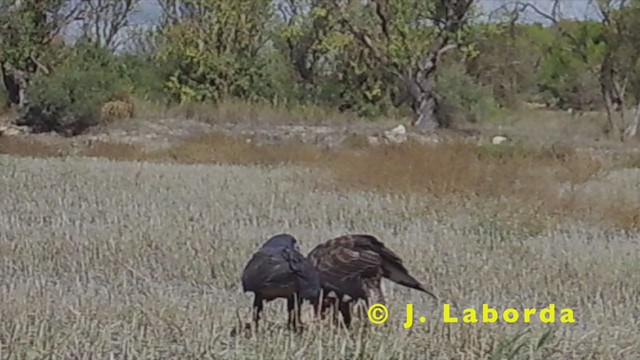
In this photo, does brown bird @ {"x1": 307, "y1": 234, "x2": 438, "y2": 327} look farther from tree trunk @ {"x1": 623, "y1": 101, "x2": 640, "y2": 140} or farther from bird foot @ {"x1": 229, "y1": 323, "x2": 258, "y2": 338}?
tree trunk @ {"x1": 623, "y1": 101, "x2": 640, "y2": 140}

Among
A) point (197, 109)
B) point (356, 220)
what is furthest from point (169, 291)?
point (197, 109)

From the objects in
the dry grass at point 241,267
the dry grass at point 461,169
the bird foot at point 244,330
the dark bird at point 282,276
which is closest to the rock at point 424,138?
the dry grass at point 461,169

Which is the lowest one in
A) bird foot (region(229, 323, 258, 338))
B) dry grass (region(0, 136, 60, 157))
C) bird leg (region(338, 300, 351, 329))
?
dry grass (region(0, 136, 60, 157))

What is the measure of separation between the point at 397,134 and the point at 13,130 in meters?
8.67

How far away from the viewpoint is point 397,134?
874 inches

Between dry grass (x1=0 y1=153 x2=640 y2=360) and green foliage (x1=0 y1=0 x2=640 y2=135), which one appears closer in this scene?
dry grass (x1=0 y1=153 x2=640 y2=360)

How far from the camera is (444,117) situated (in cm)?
2581

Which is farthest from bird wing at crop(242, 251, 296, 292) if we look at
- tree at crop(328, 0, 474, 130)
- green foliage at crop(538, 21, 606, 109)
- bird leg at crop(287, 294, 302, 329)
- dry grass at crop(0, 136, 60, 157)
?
green foliage at crop(538, 21, 606, 109)

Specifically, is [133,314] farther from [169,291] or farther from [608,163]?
[608,163]

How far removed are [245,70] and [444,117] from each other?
5530 millimetres

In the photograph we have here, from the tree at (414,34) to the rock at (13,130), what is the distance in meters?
8.23

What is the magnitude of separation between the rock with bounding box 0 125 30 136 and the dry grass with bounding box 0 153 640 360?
8148 mm

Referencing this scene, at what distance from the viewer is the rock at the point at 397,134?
69.9ft

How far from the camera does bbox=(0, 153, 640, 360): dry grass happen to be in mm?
4879
